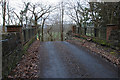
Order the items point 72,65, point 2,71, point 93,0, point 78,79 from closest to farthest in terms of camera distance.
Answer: point 2,71
point 78,79
point 72,65
point 93,0

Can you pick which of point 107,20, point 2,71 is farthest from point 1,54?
point 107,20

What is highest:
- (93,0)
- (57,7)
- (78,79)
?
(57,7)

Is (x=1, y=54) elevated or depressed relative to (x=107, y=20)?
depressed

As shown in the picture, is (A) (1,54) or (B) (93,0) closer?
(A) (1,54)

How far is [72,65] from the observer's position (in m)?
5.50

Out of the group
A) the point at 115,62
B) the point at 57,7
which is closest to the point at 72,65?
the point at 115,62

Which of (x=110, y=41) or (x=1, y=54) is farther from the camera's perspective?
(x=110, y=41)

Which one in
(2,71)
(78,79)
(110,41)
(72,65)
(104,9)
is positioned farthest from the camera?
(104,9)

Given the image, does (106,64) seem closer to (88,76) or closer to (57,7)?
(88,76)

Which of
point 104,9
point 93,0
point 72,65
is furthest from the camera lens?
point 93,0

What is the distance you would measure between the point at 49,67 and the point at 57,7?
2139cm

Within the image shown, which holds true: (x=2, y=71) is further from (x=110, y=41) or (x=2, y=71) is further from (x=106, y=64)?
(x=110, y=41)

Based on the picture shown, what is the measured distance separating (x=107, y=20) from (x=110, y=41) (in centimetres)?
463

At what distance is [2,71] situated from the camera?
3.52 m
